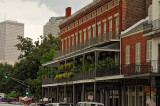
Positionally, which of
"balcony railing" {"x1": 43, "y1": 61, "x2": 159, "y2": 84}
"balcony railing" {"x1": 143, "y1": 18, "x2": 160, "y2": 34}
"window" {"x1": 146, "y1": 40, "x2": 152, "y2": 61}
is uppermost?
"balcony railing" {"x1": 143, "y1": 18, "x2": 160, "y2": 34}

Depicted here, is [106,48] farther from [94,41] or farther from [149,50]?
[149,50]

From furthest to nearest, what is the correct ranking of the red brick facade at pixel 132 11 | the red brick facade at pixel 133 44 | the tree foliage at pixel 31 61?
1. the tree foliage at pixel 31 61
2. the red brick facade at pixel 132 11
3. the red brick facade at pixel 133 44

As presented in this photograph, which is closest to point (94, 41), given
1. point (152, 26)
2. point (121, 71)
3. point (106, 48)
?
point (106, 48)

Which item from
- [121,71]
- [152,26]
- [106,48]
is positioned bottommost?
[121,71]

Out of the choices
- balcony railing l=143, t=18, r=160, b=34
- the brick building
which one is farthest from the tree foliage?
balcony railing l=143, t=18, r=160, b=34

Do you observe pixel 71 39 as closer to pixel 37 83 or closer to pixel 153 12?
pixel 37 83

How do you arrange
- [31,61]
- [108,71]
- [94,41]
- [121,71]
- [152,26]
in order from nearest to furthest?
1. [152,26]
2. [121,71]
3. [108,71]
4. [94,41]
5. [31,61]

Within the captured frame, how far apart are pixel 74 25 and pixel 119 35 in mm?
17937

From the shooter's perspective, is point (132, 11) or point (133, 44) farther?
point (132, 11)

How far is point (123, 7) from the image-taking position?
1601 inches

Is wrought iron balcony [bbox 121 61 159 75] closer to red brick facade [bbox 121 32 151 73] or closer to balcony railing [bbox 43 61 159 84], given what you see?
balcony railing [bbox 43 61 159 84]

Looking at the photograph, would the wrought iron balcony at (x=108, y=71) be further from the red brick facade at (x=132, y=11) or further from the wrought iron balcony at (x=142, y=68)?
the red brick facade at (x=132, y=11)

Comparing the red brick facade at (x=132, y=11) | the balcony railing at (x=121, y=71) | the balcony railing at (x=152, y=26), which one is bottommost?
the balcony railing at (x=121, y=71)

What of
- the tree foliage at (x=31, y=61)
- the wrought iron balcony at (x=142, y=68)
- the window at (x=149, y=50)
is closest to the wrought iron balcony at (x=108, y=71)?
the wrought iron balcony at (x=142, y=68)
